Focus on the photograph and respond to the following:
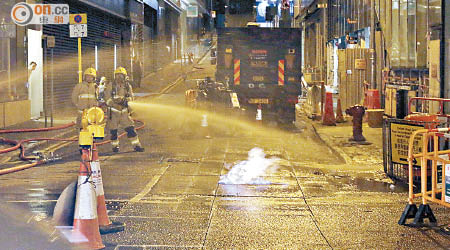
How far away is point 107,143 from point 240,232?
9.39 m

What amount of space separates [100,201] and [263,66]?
1458cm

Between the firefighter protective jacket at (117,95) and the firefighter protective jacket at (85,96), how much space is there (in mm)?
1112

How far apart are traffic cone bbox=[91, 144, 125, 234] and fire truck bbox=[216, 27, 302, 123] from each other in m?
14.2

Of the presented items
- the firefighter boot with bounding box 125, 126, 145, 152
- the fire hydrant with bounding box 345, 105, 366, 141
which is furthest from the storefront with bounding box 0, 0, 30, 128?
the fire hydrant with bounding box 345, 105, 366, 141

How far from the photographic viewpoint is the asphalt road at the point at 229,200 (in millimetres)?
7133

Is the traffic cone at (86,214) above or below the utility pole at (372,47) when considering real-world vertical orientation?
below

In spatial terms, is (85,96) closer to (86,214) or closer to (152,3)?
(86,214)

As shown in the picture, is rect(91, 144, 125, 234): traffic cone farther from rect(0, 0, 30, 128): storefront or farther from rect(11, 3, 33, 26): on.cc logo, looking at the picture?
rect(11, 3, 33, 26): on.cc logo

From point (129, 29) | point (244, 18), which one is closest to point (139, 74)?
point (129, 29)

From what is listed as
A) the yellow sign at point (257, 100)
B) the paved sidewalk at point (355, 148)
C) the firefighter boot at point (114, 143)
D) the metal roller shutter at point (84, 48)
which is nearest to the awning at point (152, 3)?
the metal roller shutter at point (84, 48)

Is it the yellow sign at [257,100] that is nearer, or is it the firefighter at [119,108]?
the firefighter at [119,108]

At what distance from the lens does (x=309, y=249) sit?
6.72 metres

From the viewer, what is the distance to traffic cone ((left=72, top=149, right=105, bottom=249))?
6.59 meters

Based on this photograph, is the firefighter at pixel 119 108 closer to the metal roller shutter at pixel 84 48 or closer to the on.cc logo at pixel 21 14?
the metal roller shutter at pixel 84 48
